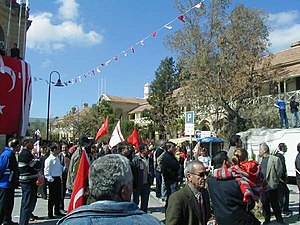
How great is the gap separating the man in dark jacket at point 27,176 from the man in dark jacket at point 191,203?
412cm

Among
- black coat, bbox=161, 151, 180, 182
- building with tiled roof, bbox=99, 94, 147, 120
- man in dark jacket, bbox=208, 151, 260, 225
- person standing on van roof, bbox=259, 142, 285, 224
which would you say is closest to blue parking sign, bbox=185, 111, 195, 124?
black coat, bbox=161, 151, 180, 182

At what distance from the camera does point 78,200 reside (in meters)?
4.40

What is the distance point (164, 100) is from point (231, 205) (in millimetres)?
44201

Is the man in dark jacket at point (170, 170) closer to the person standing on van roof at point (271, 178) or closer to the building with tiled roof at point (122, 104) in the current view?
the person standing on van roof at point (271, 178)

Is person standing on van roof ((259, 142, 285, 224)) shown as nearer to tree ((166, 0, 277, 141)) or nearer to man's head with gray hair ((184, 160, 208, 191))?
man's head with gray hair ((184, 160, 208, 191))

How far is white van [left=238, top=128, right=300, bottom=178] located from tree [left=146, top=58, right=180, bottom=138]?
22150 mm

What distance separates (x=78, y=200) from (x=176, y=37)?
1957 centimetres

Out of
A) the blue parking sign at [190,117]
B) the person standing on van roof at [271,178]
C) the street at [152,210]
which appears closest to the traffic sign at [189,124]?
the blue parking sign at [190,117]

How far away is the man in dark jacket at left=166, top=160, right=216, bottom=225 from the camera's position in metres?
Answer: 3.60

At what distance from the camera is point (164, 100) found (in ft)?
158

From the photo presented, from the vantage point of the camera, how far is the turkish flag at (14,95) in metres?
8.45

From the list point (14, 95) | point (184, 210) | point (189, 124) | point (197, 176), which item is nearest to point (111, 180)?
point (184, 210)

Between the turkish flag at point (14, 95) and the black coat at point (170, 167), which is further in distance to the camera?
the turkish flag at point (14, 95)

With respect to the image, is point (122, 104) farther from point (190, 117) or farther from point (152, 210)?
point (152, 210)
